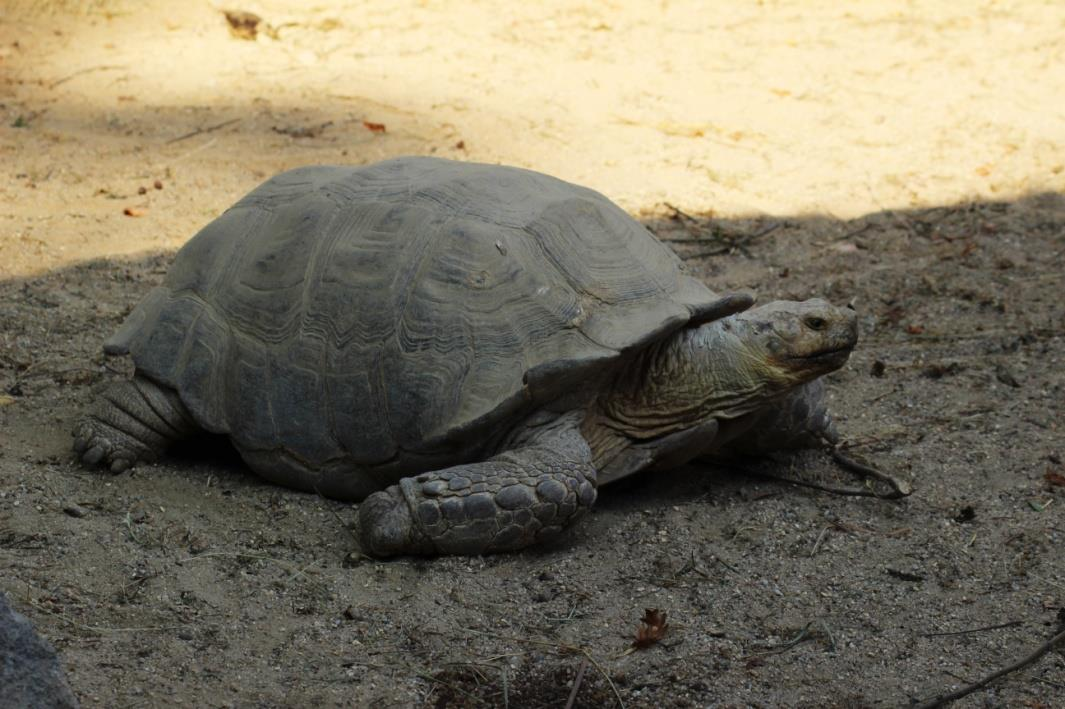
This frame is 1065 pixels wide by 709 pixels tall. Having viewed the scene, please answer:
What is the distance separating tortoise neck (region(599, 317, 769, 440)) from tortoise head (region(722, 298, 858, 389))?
0.05 feet

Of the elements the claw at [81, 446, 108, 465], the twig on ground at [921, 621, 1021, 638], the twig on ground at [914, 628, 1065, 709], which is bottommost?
the claw at [81, 446, 108, 465]

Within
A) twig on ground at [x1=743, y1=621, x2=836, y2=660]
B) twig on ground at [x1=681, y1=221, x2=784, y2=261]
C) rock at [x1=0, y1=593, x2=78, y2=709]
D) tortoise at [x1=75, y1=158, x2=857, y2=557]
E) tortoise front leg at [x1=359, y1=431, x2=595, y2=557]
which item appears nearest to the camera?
rock at [x1=0, y1=593, x2=78, y2=709]

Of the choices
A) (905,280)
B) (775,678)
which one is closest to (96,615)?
(775,678)

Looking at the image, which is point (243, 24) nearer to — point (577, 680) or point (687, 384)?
point (687, 384)

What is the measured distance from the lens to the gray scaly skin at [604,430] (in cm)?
341

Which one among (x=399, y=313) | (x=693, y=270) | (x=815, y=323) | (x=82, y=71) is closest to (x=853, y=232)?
Result: (x=693, y=270)

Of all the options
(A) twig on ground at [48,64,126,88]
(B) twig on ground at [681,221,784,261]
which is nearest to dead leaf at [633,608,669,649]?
(B) twig on ground at [681,221,784,261]

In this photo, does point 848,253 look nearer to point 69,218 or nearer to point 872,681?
point 872,681

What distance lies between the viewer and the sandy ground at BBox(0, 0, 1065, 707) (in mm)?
2982

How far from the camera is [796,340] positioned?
3670 mm

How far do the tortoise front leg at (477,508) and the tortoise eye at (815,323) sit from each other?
0.83 meters

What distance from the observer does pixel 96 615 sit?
2.98m

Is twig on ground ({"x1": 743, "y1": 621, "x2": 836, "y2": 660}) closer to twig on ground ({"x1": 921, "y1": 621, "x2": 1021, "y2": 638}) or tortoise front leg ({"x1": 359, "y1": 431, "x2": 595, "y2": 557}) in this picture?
twig on ground ({"x1": 921, "y1": 621, "x2": 1021, "y2": 638})

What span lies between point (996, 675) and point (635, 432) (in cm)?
133
